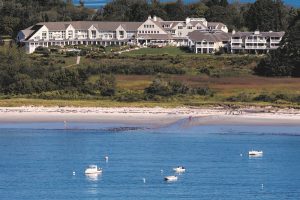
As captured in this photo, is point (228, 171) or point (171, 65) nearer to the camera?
point (228, 171)

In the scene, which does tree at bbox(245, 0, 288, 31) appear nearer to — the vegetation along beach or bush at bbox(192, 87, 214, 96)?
the vegetation along beach

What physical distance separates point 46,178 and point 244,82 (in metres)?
37.1

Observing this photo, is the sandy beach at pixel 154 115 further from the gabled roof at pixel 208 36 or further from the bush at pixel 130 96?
the gabled roof at pixel 208 36

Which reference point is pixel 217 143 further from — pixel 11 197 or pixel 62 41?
pixel 62 41

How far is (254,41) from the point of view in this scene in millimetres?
98812

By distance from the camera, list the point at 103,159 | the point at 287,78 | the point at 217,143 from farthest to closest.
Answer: the point at 287,78 → the point at 217,143 → the point at 103,159

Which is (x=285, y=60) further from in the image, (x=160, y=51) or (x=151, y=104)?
(x=151, y=104)

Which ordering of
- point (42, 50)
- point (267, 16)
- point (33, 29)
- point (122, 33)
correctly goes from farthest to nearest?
point (122, 33) → point (267, 16) → point (33, 29) → point (42, 50)

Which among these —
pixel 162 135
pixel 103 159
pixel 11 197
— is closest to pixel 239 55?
pixel 162 135

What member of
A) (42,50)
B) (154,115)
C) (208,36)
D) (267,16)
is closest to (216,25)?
(267,16)

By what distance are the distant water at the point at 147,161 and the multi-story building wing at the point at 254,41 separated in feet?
132

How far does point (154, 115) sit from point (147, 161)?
591 inches

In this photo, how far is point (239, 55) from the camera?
9512 cm

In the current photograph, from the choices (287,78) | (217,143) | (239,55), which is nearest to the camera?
(217,143)
